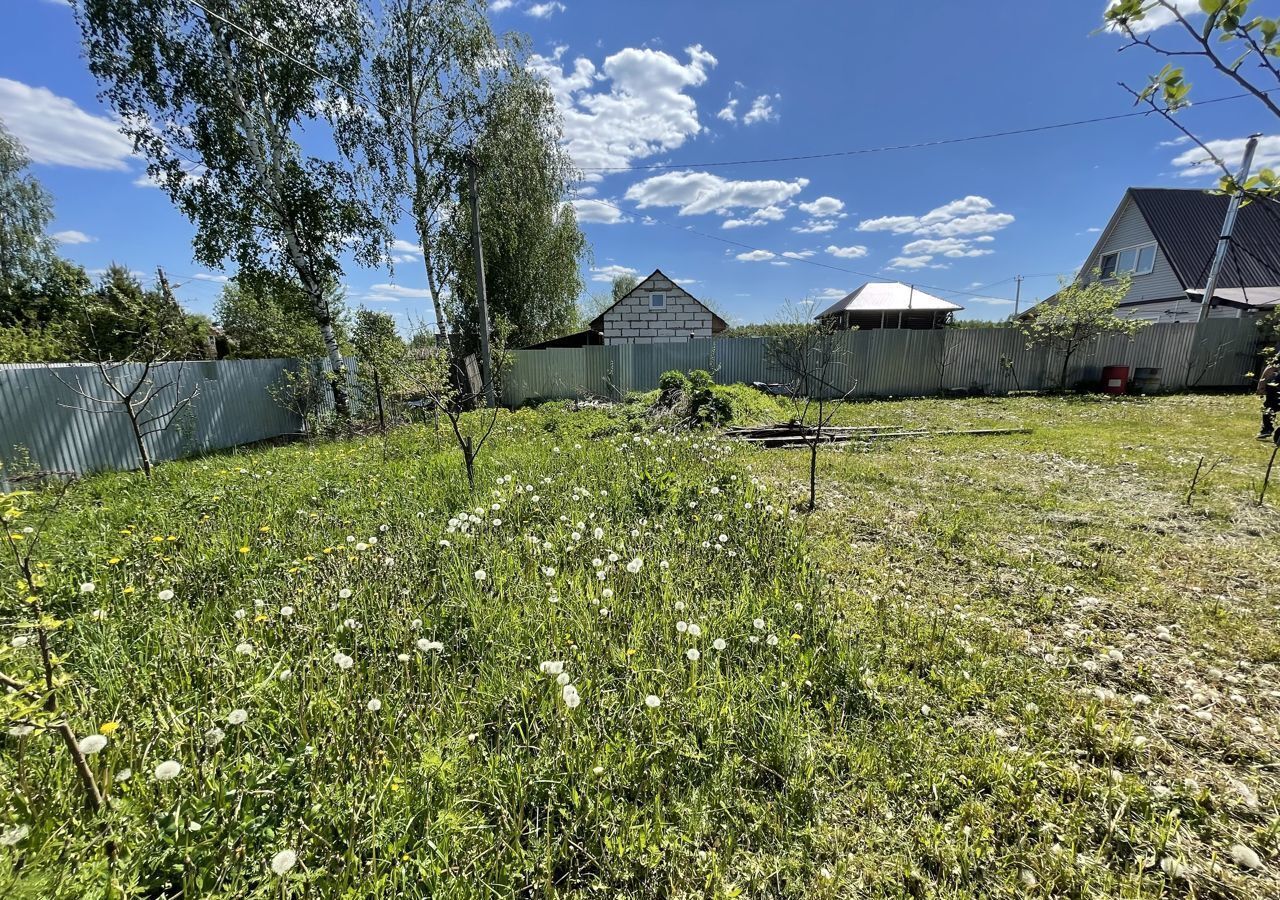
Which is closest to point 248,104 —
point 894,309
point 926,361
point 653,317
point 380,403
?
point 380,403

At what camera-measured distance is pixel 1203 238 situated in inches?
701

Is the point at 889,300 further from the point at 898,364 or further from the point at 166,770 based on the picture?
the point at 166,770

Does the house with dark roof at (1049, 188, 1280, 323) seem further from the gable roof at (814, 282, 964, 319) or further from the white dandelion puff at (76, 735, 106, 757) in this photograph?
the white dandelion puff at (76, 735, 106, 757)

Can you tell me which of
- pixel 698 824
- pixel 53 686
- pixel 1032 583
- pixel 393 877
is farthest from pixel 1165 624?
pixel 53 686

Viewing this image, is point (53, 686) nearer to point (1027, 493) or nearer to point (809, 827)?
point (809, 827)

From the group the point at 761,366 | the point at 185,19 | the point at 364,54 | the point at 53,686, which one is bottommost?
the point at 53,686

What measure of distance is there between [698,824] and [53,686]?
210 centimetres

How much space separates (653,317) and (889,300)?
40.7 feet

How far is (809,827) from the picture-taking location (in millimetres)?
1656

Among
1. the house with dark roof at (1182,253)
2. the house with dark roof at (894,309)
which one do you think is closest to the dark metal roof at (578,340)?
the house with dark roof at (894,309)

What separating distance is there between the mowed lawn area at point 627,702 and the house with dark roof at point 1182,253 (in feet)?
63.3

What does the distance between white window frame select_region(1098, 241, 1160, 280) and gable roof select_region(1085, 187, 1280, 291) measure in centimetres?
61

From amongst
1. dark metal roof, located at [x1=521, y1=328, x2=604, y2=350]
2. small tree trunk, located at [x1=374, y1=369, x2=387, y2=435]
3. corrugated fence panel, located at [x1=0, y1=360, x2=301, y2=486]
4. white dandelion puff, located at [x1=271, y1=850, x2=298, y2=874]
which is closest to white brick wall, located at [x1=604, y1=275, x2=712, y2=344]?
dark metal roof, located at [x1=521, y1=328, x2=604, y2=350]

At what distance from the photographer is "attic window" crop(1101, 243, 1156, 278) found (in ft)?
59.8
